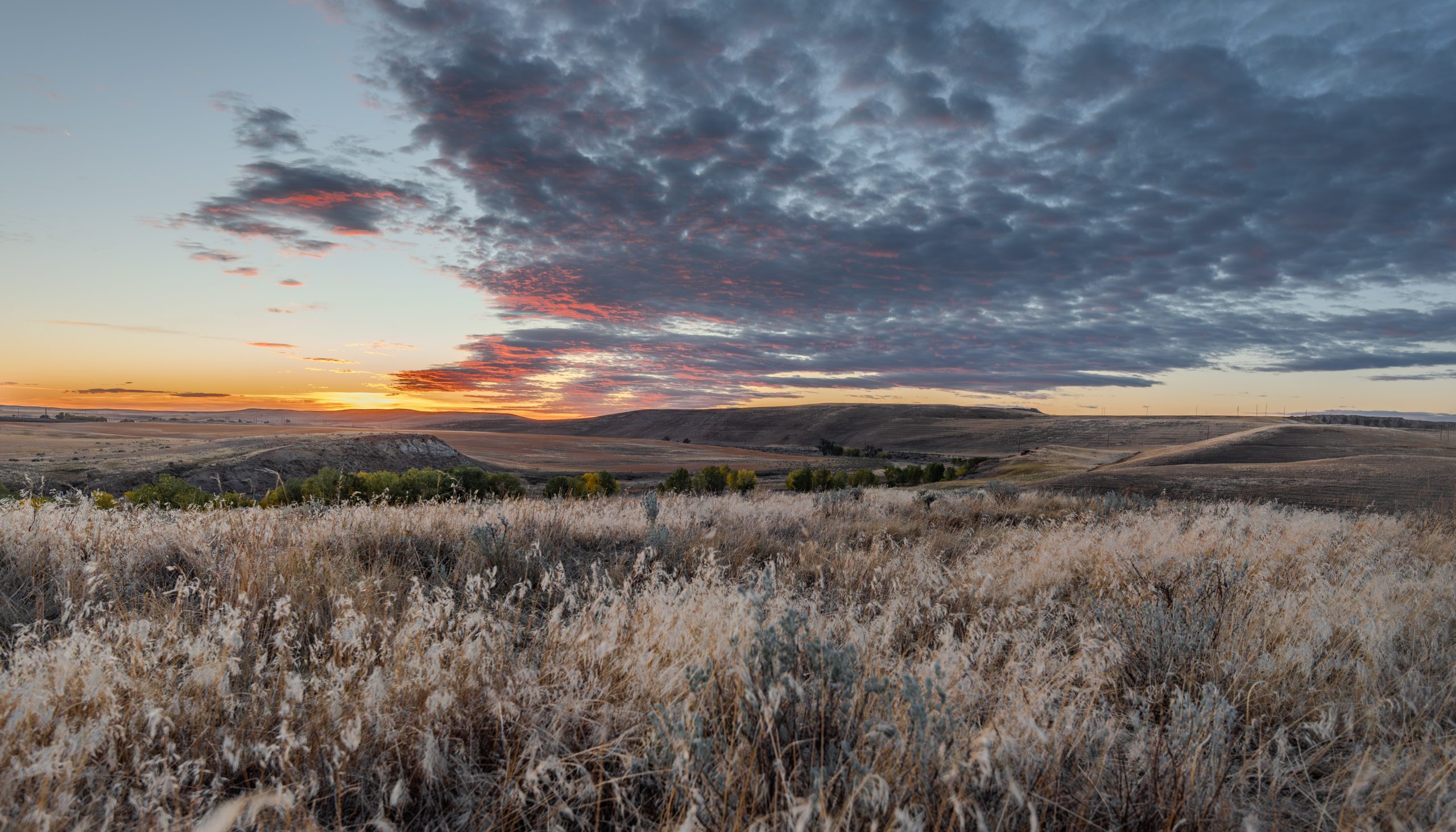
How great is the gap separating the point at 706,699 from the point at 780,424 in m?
150

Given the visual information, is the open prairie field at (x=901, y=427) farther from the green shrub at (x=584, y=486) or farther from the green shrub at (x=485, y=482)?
the green shrub at (x=485, y=482)

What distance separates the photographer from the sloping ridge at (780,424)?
413 ft

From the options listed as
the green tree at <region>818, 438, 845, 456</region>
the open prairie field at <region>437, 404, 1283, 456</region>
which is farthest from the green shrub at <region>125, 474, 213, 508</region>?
the green tree at <region>818, 438, 845, 456</region>

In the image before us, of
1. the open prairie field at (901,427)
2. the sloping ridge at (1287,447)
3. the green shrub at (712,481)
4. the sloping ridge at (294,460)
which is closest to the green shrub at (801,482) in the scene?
the green shrub at (712,481)

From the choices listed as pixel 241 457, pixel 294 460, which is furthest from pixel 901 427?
pixel 241 457

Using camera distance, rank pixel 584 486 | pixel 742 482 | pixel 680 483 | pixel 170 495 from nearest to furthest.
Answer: pixel 170 495
pixel 584 486
pixel 680 483
pixel 742 482

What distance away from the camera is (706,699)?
9.73ft

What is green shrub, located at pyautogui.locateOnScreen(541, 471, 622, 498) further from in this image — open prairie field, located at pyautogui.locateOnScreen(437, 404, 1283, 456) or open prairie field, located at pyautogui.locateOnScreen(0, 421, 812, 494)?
open prairie field, located at pyautogui.locateOnScreen(437, 404, 1283, 456)

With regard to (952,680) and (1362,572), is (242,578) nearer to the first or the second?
(952,680)

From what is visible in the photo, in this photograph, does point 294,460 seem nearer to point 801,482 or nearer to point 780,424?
point 801,482

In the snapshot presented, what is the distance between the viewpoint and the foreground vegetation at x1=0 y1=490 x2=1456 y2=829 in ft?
7.48

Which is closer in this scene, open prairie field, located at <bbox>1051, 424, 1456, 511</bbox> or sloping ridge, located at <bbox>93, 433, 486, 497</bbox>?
open prairie field, located at <bbox>1051, 424, 1456, 511</bbox>

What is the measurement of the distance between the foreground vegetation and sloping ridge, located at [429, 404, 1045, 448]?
109141mm

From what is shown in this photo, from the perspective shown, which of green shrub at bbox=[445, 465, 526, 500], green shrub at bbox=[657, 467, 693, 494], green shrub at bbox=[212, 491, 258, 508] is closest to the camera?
green shrub at bbox=[212, 491, 258, 508]
